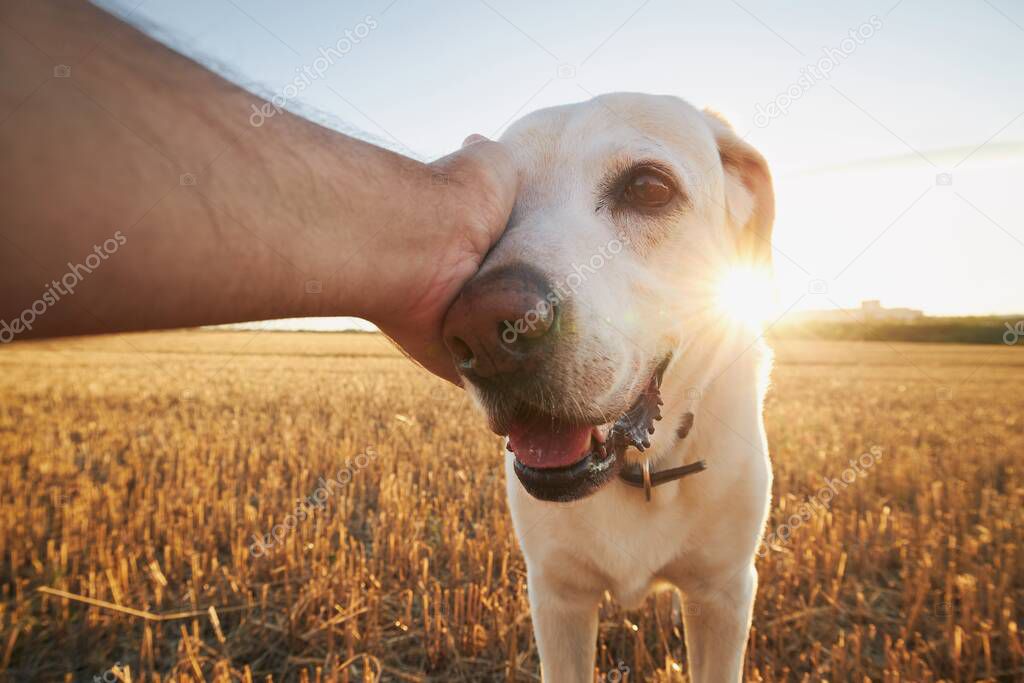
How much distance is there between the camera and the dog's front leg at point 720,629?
96.3 inches

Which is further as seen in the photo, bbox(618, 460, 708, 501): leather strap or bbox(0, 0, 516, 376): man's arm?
bbox(618, 460, 708, 501): leather strap

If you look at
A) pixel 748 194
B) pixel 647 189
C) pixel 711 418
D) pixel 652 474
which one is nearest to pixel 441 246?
pixel 647 189

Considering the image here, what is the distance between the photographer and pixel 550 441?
6.08 ft

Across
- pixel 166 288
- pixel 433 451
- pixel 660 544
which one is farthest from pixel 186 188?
pixel 433 451

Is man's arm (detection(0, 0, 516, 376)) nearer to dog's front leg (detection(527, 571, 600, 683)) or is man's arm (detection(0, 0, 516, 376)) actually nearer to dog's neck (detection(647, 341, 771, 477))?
dog's neck (detection(647, 341, 771, 477))

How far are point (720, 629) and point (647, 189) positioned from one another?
1.85 metres

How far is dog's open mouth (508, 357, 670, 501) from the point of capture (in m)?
1.80

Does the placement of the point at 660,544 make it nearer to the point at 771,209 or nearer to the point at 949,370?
the point at 771,209

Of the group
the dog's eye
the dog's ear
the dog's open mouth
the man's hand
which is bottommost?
the dog's open mouth

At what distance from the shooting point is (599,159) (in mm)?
2125

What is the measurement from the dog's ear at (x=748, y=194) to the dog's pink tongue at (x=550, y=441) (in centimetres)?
126

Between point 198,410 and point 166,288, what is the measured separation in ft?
29.1

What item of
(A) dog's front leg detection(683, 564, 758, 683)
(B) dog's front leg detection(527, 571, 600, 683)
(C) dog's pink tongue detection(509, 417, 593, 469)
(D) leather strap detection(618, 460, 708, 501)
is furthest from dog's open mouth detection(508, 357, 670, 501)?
(A) dog's front leg detection(683, 564, 758, 683)

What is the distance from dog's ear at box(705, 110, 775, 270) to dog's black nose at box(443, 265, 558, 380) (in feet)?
4.51
